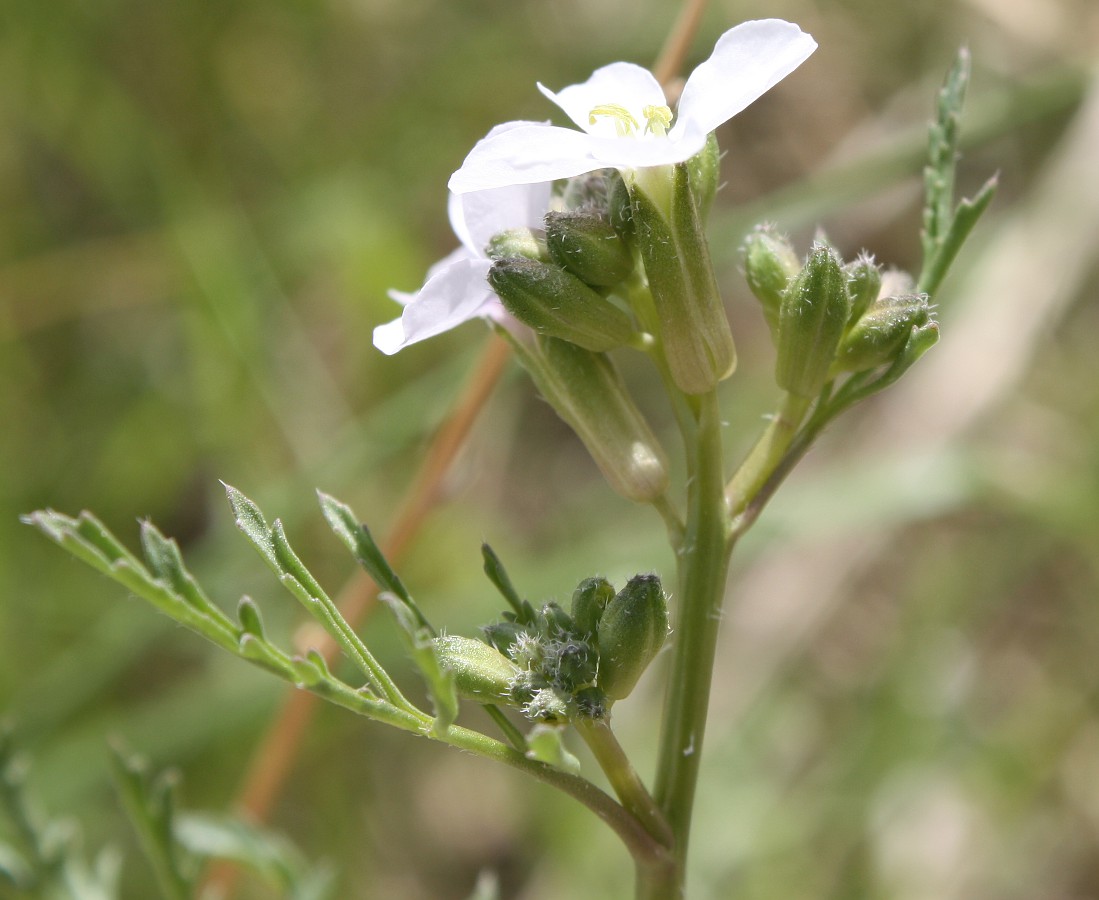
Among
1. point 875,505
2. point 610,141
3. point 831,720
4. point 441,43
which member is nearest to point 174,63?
point 441,43

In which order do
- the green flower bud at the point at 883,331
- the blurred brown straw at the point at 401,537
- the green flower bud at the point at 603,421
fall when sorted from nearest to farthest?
the green flower bud at the point at 883,331
the green flower bud at the point at 603,421
the blurred brown straw at the point at 401,537

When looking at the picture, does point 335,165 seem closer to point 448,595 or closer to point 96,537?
point 448,595

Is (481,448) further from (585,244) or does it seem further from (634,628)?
(634,628)

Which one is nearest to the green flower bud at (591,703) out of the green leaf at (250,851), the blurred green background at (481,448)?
the green leaf at (250,851)

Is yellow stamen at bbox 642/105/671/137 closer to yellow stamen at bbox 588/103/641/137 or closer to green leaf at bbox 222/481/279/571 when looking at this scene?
yellow stamen at bbox 588/103/641/137

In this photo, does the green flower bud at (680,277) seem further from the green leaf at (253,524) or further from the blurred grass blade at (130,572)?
the blurred grass blade at (130,572)

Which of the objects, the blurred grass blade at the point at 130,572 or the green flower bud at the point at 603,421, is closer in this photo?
the blurred grass blade at the point at 130,572

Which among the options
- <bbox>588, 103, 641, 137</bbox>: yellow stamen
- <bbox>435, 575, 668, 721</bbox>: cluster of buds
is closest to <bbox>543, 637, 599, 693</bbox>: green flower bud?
<bbox>435, 575, 668, 721</bbox>: cluster of buds
